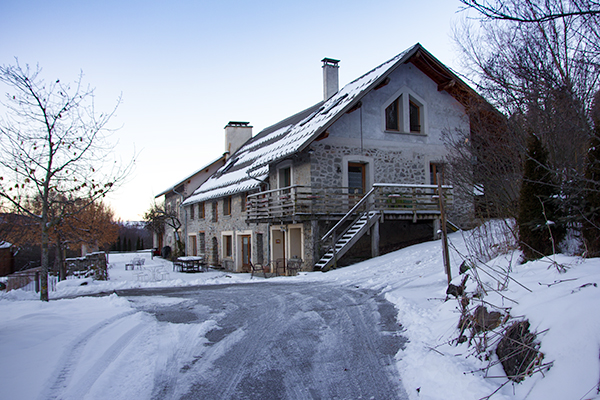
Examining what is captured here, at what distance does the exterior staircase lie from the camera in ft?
46.3

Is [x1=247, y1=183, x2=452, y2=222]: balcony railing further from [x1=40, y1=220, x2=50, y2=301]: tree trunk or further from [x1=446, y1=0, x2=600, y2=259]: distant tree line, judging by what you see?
[x1=40, y1=220, x2=50, y2=301]: tree trunk

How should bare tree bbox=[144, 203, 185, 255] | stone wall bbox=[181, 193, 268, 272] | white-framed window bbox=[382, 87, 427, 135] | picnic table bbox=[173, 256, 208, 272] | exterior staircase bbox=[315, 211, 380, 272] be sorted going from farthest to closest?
bare tree bbox=[144, 203, 185, 255]
picnic table bbox=[173, 256, 208, 272]
stone wall bbox=[181, 193, 268, 272]
white-framed window bbox=[382, 87, 427, 135]
exterior staircase bbox=[315, 211, 380, 272]

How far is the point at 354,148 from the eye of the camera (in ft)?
54.3

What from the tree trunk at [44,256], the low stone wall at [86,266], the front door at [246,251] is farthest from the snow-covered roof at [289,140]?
the tree trunk at [44,256]

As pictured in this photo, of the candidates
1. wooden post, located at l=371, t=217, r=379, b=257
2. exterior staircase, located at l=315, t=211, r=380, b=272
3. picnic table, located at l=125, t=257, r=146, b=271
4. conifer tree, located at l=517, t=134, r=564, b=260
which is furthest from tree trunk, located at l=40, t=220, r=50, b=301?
picnic table, located at l=125, t=257, r=146, b=271

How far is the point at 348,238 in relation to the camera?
14.7 meters

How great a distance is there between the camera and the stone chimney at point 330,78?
21484 mm

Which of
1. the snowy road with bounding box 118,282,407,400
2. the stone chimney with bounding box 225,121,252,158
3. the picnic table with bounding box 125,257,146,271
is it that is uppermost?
the stone chimney with bounding box 225,121,252,158

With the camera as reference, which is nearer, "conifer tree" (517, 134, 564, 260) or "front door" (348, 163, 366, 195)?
"conifer tree" (517, 134, 564, 260)

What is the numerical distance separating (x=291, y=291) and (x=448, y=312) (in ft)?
15.7

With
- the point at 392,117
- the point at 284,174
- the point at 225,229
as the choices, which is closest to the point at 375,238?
the point at 284,174

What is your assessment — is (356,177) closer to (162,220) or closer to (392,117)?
(392,117)

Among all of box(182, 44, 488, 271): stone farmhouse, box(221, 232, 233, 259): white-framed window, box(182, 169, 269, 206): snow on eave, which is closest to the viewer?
box(182, 44, 488, 271): stone farmhouse

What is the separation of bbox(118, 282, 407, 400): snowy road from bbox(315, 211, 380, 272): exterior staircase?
4.75m
